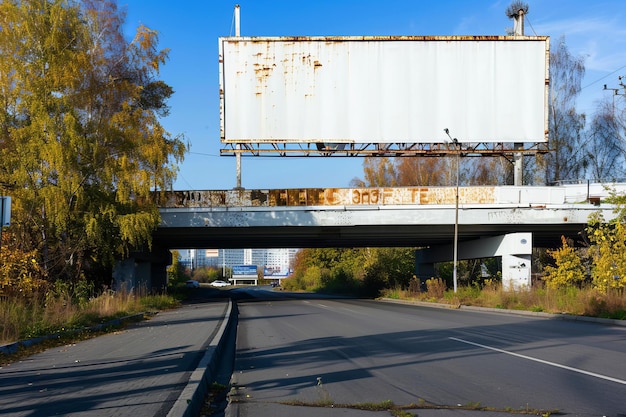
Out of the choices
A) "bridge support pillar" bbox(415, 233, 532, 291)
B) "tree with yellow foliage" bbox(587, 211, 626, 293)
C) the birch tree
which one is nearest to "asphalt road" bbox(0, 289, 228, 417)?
the birch tree

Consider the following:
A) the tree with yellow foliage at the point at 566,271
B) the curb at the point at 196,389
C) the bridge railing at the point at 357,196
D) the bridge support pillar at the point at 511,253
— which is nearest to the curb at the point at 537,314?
the bridge support pillar at the point at 511,253

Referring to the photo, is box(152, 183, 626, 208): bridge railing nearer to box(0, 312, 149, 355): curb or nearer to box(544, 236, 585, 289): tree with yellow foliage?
box(544, 236, 585, 289): tree with yellow foliage

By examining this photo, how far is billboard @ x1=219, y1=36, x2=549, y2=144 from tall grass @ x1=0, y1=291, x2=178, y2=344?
1587cm

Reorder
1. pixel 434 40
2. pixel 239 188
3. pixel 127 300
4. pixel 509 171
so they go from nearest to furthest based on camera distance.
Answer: pixel 127 300 → pixel 239 188 → pixel 434 40 → pixel 509 171

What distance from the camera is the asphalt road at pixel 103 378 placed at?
6.60 metres

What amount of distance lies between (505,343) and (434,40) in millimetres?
25747

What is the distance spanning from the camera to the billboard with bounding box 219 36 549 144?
34375 millimetres

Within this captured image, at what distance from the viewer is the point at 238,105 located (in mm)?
34438

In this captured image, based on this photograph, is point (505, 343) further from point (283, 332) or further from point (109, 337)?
point (109, 337)

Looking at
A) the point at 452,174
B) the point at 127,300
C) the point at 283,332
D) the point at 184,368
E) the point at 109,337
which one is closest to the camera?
the point at 184,368

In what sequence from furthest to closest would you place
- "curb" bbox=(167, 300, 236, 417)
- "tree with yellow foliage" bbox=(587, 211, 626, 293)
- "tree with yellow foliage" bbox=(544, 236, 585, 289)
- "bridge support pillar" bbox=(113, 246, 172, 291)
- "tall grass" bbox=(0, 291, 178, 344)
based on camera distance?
1. "bridge support pillar" bbox=(113, 246, 172, 291)
2. "tree with yellow foliage" bbox=(544, 236, 585, 289)
3. "tree with yellow foliage" bbox=(587, 211, 626, 293)
4. "tall grass" bbox=(0, 291, 178, 344)
5. "curb" bbox=(167, 300, 236, 417)

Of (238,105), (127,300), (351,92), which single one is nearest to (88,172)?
(127,300)

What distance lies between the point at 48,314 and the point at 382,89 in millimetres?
24561

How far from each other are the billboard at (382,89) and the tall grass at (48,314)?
15.9 metres
